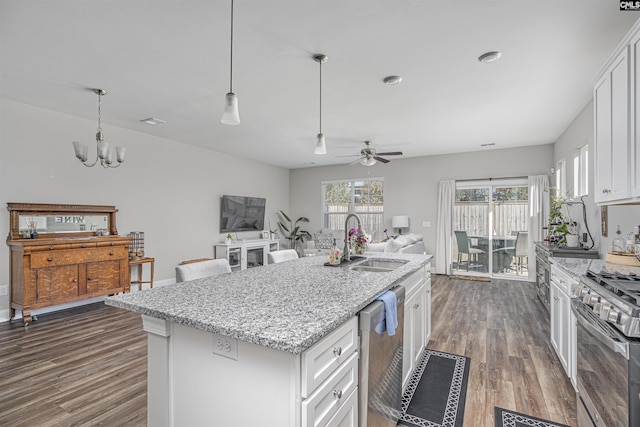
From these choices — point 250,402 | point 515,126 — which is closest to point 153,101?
point 250,402

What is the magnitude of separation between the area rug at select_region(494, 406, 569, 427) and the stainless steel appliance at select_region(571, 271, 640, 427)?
8.9 inches

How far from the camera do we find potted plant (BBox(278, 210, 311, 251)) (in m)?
8.59

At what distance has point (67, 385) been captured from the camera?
2348 mm

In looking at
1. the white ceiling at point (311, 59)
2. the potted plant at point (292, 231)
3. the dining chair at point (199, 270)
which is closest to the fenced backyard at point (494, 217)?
the white ceiling at point (311, 59)

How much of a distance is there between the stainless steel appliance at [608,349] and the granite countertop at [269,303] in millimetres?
978

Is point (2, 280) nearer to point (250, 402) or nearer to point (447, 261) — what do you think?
point (250, 402)

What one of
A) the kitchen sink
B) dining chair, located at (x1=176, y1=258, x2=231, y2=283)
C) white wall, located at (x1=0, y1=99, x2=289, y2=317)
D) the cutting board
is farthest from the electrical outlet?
white wall, located at (x1=0, y1=99, x2=289, y2=317)

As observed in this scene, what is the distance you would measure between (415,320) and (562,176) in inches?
183

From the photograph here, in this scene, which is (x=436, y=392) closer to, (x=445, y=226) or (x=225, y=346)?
(x=225, y=346)

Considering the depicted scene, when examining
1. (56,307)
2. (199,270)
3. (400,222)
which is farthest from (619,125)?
(56,307)

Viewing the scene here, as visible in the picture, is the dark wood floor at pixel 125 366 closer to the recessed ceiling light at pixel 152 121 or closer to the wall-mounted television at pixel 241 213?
the recessed ceiling light at pixel 152 121

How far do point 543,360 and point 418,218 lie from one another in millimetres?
4598

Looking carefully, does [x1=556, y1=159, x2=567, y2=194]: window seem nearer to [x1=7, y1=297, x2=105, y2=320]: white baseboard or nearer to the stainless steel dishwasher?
the stainless steel dishwasher

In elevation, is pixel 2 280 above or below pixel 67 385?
above
